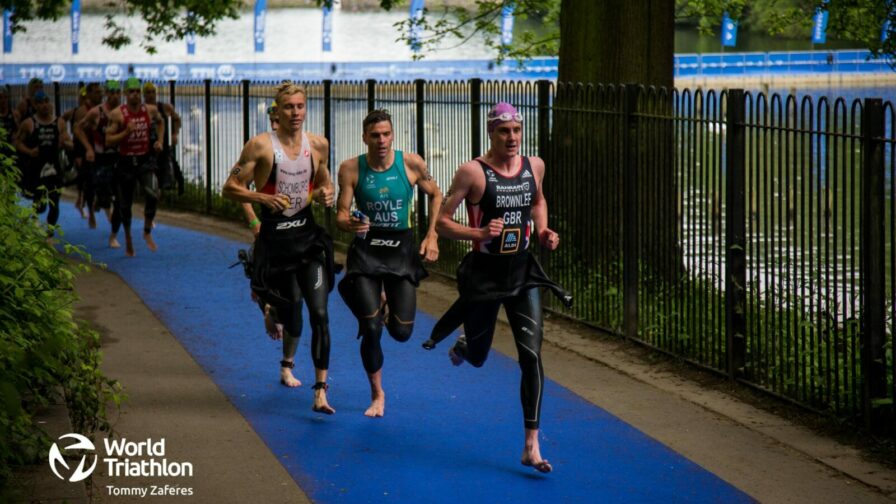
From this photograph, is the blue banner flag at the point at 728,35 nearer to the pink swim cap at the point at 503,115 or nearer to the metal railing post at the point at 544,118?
the metal railing post at the point at 544,118

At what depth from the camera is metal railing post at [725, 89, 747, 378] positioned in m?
10.1

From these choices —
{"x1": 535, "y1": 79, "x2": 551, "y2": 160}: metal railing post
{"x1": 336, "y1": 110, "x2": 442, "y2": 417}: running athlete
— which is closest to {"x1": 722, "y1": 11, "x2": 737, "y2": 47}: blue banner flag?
{"x1": 535, "y1": 79, "x2": 551, "y2": 160}: metal railing post

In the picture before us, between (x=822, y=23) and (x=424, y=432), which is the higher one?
(x=822, y=23)

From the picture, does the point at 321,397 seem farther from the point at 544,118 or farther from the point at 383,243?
the point at 544,118

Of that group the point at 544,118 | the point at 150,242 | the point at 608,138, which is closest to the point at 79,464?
the point at 608,138

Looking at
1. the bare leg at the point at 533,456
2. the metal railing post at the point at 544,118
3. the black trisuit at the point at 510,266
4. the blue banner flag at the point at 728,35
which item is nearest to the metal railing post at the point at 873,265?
the black trisuit at the point at 510,266

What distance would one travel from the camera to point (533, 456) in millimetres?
8062

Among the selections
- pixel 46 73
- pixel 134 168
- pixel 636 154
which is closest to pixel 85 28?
pixel 46 73

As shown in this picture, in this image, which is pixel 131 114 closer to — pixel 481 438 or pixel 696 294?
pixel 696 294

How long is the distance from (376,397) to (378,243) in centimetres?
99

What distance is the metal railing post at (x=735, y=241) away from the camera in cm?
1008

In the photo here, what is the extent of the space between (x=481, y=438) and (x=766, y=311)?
2.23 meters

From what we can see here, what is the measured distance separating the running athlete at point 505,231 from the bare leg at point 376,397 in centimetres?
105

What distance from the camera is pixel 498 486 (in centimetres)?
775
